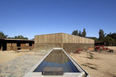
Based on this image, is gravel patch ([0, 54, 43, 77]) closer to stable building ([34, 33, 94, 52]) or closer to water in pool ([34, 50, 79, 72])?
water in pool ([34, 50, 79, 72])

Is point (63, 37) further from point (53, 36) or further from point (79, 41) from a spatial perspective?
point (79, 41)

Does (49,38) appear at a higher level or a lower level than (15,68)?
higher

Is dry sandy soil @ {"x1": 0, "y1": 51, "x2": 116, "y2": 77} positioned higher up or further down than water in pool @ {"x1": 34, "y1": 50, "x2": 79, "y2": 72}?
further down

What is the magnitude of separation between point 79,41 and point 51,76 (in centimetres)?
1969

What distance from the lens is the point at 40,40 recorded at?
18219 mm

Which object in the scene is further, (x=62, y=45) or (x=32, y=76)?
(x=62, y=45)

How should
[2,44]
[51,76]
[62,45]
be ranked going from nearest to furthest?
[51,76] < [62,45] < [2,44]

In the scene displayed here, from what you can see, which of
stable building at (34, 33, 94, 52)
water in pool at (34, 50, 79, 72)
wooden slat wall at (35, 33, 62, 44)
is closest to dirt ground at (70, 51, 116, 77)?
water in pool at (34, 50, 79, 72)

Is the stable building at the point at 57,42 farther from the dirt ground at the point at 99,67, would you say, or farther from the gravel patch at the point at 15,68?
the gravel patch at the point at 15,68

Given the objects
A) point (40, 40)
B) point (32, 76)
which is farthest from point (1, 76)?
point (40, 40)

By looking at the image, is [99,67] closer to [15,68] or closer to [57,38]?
[15,68]

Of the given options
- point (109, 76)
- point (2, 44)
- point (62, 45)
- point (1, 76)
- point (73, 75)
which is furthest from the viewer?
point (2, 44)

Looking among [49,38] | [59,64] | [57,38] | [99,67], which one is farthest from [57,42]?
[59,64]

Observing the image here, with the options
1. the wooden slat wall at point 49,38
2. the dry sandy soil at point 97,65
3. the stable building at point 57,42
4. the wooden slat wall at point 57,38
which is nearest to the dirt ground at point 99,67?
the dry sandy soil at point 97,65
